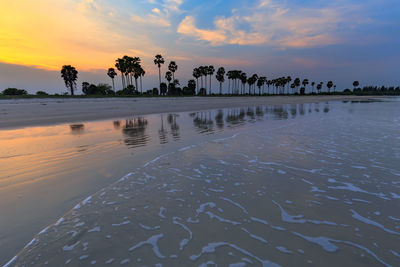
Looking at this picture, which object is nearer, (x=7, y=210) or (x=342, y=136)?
(x=7, y=210)

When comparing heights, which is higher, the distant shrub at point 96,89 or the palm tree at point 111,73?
the palm tree at point 111,73

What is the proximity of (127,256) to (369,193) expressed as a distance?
5191 millimetres

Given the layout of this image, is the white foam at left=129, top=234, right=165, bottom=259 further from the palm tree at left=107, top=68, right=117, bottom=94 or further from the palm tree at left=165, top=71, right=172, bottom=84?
the palm tree at left=165, top=71, right=172, bottom=84

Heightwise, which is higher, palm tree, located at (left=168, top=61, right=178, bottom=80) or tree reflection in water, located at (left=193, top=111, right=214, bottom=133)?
palm tree, located at (left=168, top=61, right=178, bottom=80)

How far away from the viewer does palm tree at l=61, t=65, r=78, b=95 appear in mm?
73125

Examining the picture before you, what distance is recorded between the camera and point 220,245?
2.94m

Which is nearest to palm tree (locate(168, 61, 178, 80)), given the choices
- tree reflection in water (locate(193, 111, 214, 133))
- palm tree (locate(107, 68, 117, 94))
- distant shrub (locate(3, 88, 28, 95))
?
palm tree (locate(107, 68, 117, 94))

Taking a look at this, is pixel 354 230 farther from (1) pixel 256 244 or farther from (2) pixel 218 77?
(2) pixel 218 77

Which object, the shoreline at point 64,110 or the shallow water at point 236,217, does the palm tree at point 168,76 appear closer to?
the shoreline at point 64,110

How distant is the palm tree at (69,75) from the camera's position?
240 ft

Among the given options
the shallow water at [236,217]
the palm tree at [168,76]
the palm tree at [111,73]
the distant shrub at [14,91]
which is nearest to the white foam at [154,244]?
the shallow water at [236,217]

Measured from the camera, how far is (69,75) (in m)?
74.9

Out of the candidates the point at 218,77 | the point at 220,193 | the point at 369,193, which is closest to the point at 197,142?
the point at 220,193

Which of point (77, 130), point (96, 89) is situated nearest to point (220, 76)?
point (96, 89)
